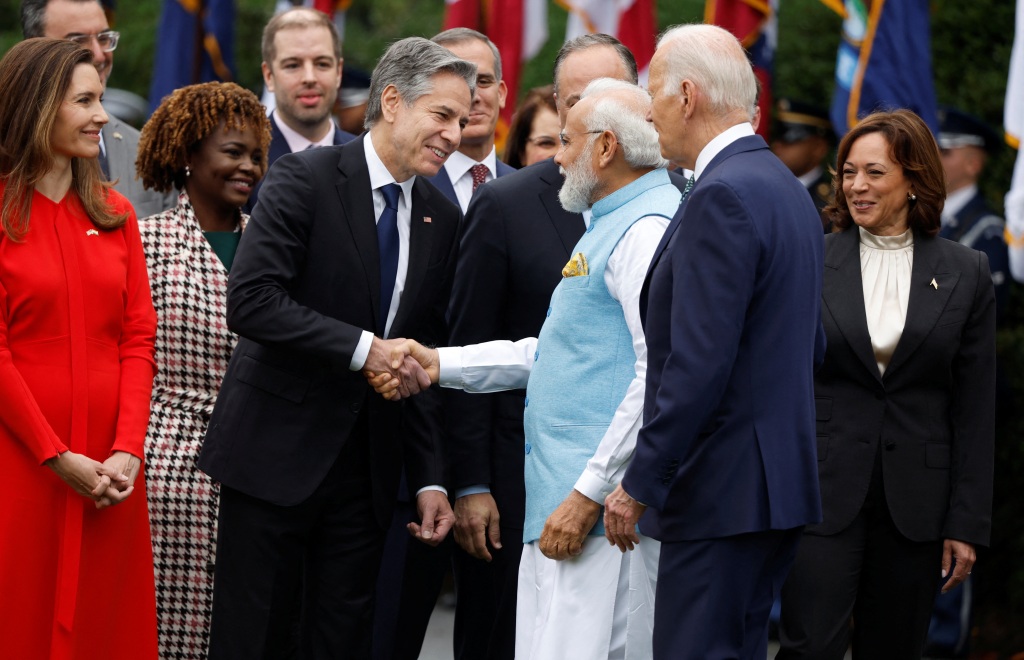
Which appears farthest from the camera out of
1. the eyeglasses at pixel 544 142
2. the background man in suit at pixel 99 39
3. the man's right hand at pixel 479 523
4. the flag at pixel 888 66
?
the flag at pixel 888 66

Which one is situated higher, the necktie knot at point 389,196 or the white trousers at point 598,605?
the necktie knot at point 389,196

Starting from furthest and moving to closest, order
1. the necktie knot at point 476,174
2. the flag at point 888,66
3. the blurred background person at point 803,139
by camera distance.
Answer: the blurred background person at point 803,139 → the flag at point 888,66 → the necktie knot at point 476,174

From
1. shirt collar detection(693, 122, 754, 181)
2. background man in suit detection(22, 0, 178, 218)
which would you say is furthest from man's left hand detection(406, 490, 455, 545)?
background man in suit detection(22, 0, 178, 218)

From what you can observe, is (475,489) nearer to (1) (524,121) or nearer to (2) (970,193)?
(1) (524,121)

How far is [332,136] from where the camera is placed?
6.83 meters

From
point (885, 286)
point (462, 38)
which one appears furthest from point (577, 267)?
point (462, 38)

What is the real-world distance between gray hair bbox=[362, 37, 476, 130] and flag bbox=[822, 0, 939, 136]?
374 cm

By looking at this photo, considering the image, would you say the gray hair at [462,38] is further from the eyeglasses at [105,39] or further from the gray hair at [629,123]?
the gray hair at [629,123]

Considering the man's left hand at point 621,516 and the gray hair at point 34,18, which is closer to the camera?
the man's left hand at point 621,516

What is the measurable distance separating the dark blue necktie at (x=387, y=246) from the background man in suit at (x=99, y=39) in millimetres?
1654

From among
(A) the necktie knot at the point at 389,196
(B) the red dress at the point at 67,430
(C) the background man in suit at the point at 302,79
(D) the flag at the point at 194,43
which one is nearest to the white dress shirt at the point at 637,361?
(A) the necktie knot at the point at 389,196

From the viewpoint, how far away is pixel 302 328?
173 inches

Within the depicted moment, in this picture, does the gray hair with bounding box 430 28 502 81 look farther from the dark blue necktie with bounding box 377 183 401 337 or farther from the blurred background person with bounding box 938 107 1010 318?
the blurred background person with bounding box 938 107 1010 318

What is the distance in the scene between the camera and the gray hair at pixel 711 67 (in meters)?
3.85
